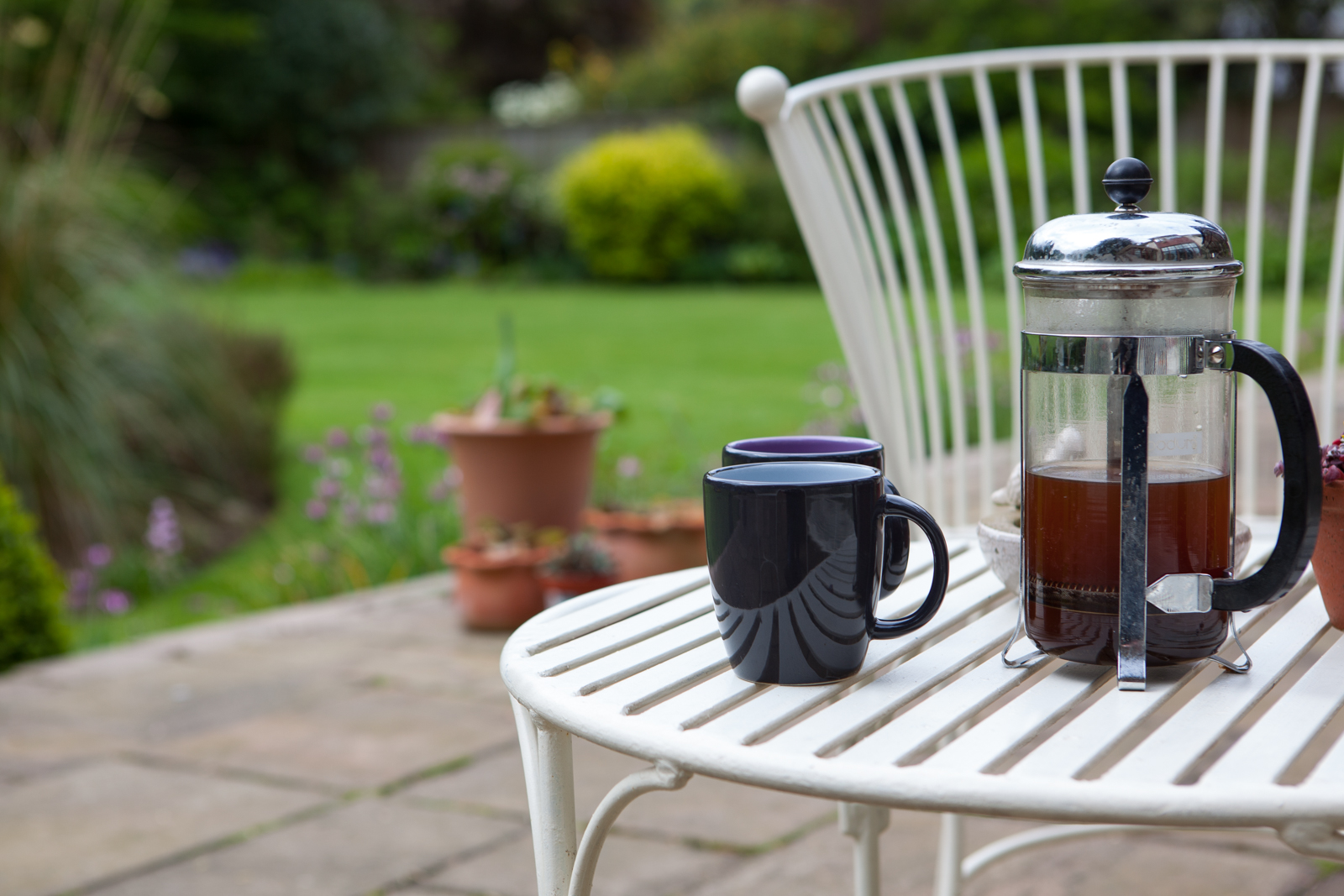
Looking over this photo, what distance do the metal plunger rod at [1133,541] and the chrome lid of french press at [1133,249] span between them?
6 cm

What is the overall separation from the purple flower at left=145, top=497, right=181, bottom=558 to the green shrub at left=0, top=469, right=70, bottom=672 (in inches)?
28.0

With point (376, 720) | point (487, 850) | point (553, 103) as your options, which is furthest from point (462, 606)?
point (553, 103)

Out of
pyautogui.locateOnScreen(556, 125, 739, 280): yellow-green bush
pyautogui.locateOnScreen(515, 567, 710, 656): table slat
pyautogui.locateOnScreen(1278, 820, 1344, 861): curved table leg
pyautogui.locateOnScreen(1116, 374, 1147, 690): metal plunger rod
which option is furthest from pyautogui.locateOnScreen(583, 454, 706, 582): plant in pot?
pyautogui.locateOnScreen(556, 125, 739, 280): yellow-green bush

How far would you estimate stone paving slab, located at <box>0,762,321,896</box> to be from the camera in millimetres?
1757

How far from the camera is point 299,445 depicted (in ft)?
16.6

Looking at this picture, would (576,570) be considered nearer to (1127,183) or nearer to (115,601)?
(115,601)

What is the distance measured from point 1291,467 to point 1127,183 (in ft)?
0.60

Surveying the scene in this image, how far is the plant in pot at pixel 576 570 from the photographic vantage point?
2.89 metres

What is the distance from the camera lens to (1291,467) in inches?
27.4

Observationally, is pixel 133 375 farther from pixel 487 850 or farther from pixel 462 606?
pixel 487 850

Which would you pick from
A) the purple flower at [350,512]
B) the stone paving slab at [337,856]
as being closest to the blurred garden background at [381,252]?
the purple flower at [350,512]

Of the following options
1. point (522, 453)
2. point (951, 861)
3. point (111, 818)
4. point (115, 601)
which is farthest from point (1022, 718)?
point (115, 601)

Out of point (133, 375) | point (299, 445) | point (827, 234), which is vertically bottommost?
point (299, 445)

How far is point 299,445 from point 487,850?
354cm
